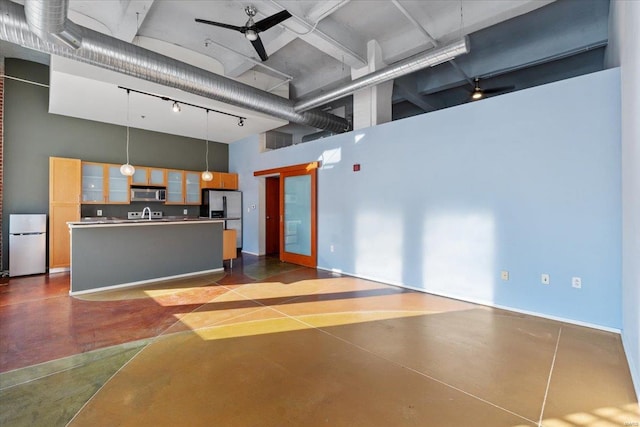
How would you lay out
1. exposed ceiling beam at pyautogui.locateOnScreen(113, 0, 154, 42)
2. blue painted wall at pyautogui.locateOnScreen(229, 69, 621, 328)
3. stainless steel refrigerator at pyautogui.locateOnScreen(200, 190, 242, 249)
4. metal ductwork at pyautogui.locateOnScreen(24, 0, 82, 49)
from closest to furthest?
1. metal ductwork at pyautogui.locateOnScreen(24, 0, 82, 49)
2. blue painted wall at pyautogui.locateOnScreen(229, 69, 621, 328)
3. exposed ceiling beam at pyautogui.locateOnScreen(113, 0, 154, 42)
4. stainless steel refrigerator at pyautogui.locateOnScreen(200, 190, 242, 249)

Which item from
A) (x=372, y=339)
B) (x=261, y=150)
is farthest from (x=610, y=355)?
(x=261, y=150)

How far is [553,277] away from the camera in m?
3.21

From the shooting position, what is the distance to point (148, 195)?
703 centimetres

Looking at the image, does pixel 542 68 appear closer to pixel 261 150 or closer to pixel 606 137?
pixel 606 137

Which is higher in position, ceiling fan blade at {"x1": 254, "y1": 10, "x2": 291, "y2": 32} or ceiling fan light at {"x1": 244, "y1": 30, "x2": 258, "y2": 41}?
ceiling fan blade at {"x1": 254, "y1": 10, "x2": 291, "y2": 32}

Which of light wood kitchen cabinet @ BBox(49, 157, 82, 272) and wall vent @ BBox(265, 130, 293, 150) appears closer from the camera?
light wood kitchen cabinet @ BBox(49, 157, 82, 272)

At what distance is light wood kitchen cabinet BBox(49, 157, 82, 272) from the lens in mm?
5633

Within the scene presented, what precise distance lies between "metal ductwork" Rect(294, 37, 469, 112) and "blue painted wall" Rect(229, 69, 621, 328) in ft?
2.37

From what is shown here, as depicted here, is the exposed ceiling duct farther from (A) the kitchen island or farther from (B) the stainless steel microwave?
(B) the stainless steel microwave

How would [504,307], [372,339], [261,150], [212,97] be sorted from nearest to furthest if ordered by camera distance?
[372,339] → [504,307] → [212,97] → [261,150]

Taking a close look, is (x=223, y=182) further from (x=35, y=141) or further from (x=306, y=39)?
(x=306, y=39)

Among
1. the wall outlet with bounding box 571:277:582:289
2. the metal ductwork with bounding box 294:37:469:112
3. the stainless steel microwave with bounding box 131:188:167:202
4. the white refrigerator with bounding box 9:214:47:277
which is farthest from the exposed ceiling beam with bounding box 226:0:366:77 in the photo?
the white refrigerator with bounding box 9:214:47:277

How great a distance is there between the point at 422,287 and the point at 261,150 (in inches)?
217

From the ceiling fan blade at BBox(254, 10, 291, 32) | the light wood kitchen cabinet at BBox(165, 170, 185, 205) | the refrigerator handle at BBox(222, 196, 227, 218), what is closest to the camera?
the ceiling fan blade at BBox(254, 10, 291, 32)
